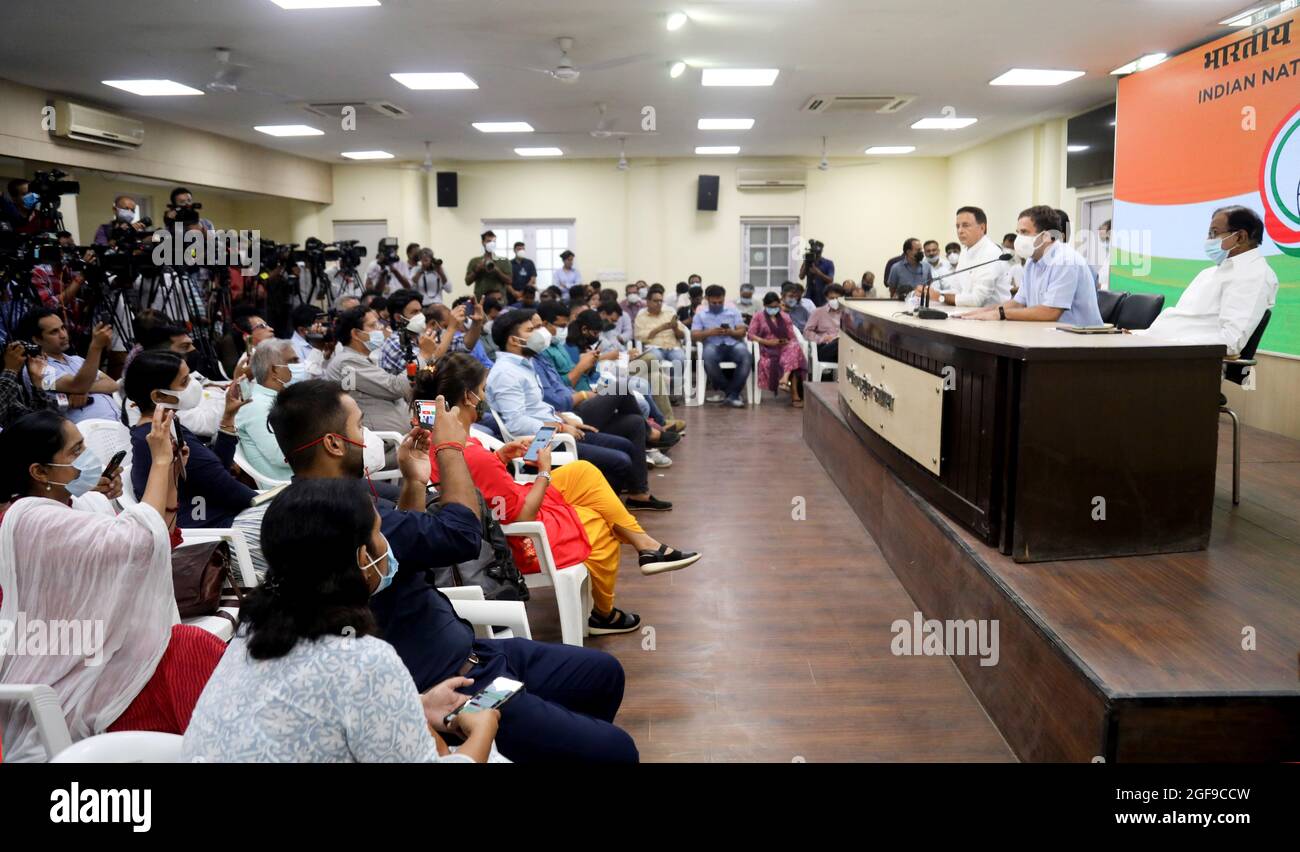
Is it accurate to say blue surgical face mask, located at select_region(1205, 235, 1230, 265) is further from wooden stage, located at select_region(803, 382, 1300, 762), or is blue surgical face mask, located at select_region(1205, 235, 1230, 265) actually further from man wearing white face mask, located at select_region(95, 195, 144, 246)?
man wearing white face mask, located at select_region(95, 195, 144, 246)

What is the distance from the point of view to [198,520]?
9.00 feet

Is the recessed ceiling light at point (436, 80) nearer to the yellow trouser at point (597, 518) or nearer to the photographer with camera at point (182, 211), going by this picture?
the photographer with camera at point (182, 211)

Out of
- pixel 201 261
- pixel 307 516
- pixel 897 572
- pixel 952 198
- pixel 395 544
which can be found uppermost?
pixel 952 198

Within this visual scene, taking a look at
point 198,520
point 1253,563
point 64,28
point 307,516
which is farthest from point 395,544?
point 64,28

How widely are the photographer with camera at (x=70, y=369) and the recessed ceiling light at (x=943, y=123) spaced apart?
809cm

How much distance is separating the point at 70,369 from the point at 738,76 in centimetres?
534

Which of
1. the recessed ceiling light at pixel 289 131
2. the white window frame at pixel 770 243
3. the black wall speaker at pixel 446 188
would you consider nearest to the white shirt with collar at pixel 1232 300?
the recessed ceiling light at pixel 289 131

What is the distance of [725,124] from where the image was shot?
9.91 meters

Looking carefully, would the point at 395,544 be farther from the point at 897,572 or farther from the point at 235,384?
the point at 897,572

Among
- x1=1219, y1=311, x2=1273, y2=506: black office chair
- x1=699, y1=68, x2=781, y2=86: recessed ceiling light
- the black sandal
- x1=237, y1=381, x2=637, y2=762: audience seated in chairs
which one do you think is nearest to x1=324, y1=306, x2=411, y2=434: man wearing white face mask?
the black sandal

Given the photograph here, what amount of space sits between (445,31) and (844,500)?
12.6ft

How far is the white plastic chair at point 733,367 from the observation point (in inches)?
329

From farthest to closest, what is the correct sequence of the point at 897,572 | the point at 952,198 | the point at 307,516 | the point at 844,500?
the point at 952,198 → the point at 844,500 → the point at 897,572 → the point at 307,516

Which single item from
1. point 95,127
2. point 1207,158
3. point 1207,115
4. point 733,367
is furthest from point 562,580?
point 95,127
